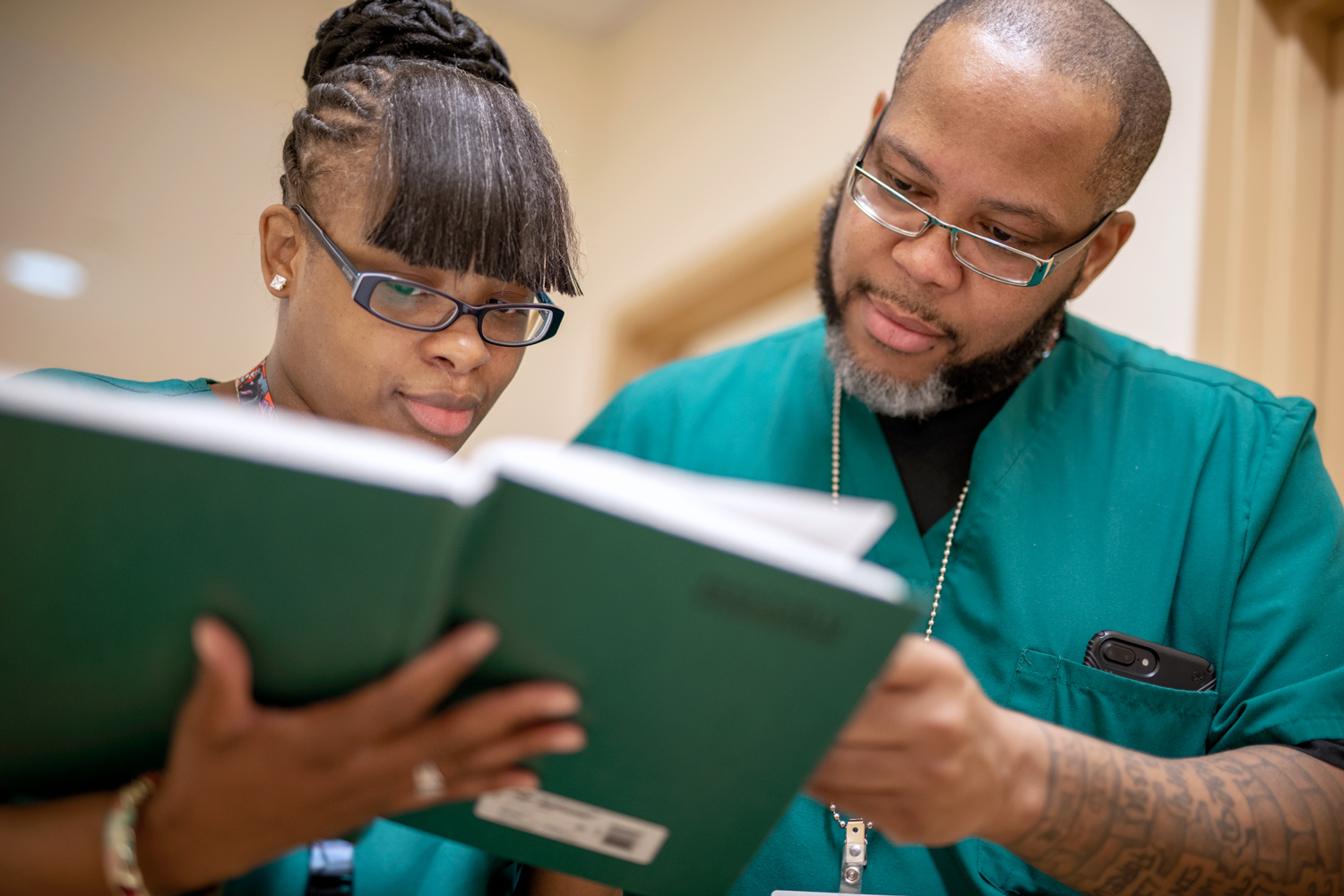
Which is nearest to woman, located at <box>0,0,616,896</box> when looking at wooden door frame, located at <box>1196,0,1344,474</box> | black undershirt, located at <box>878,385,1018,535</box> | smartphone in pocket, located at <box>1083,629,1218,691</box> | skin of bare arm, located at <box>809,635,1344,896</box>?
skin of bare arm, located at <box>809,635,1344,896</box>

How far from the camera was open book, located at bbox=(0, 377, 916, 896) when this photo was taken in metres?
0.53

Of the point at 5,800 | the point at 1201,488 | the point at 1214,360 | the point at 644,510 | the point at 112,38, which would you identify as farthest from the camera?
the point at 112,38

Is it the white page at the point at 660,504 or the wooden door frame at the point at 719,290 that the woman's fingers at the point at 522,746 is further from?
the wooden door frame at the point at 719,290

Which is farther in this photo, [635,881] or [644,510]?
[635,881]


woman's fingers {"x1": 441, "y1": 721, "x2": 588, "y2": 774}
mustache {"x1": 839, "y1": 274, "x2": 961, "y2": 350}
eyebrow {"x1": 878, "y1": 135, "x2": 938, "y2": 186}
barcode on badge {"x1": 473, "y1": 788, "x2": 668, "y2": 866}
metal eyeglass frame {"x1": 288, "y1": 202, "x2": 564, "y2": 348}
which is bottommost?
barcode on badge {"x1": 473, "y1": 788, "x2": 668, "y2": 866}

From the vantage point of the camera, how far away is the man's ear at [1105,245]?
1300mm

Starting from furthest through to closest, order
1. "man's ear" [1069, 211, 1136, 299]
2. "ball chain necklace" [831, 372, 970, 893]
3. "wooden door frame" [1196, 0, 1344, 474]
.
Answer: "wooden door frame" [1196, 0, 1344, 474], "man's ear" [1069, 211, 1136, 299], "ball chain necklace" [831, 372, 970, 893]

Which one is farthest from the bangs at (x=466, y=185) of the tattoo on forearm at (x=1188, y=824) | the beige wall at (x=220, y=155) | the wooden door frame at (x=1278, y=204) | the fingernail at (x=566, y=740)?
the beige wall at (x=220, y=155)

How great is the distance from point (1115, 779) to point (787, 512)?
442mm

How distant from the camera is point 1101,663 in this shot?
1.09 metres

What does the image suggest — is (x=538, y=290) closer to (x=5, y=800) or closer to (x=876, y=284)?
(x=876, y=284)

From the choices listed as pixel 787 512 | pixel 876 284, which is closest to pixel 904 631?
pixel 787 512

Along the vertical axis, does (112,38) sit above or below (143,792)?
above

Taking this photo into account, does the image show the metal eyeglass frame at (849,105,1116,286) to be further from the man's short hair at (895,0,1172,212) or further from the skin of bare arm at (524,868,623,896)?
the skin of bare arm at (524,868,623,896)
